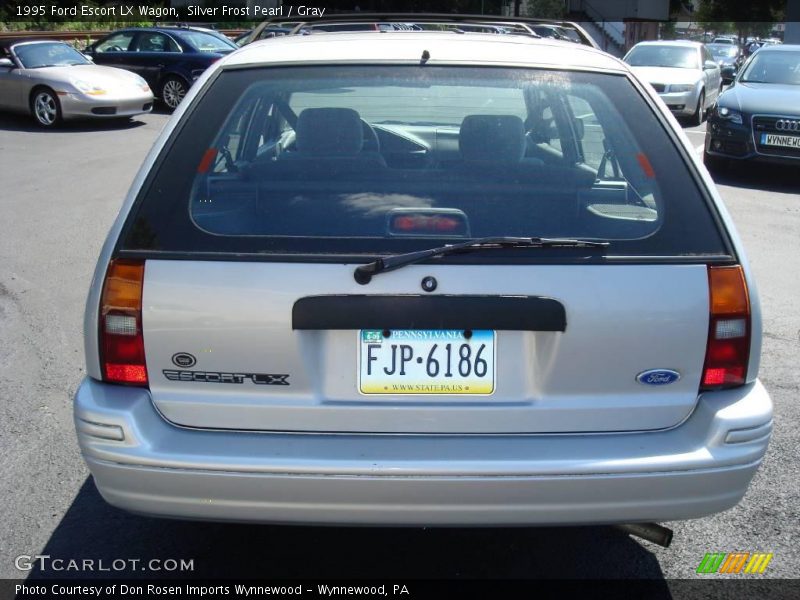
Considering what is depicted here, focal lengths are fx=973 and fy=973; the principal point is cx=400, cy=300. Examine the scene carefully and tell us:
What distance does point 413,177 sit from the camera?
2.96m

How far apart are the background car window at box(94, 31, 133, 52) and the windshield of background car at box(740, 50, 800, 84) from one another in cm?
1109

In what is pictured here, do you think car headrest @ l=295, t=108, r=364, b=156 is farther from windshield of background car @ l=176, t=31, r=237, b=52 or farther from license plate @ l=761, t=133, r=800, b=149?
windshield of background car @ l=176, t=31, r=237, b=52

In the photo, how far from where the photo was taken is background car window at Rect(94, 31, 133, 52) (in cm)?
1816

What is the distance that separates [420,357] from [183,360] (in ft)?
2.19

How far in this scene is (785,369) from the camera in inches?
207

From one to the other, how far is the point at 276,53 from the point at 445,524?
1.57 m

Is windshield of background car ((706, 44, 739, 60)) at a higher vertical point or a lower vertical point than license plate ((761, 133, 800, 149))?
lower

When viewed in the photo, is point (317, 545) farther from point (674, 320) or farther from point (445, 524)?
point (674, 320)

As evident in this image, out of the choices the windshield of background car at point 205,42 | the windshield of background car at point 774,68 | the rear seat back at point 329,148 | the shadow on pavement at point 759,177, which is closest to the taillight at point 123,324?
the rear seat back at point 329,148

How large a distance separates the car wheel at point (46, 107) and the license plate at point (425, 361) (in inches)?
534

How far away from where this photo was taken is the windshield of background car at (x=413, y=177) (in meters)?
2.78

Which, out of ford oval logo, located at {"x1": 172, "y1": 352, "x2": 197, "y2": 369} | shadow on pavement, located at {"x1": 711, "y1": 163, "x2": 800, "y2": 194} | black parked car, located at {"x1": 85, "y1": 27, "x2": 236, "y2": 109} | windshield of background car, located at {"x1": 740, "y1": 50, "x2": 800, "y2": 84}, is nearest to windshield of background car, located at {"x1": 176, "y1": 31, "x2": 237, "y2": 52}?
black parked car, located at {"x1": 85, "y1": 27, "x2": 236, "y2": 109}

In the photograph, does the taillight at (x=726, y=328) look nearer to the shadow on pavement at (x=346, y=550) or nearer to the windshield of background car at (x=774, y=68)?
the shadow on pavement at (x=346, y=550)

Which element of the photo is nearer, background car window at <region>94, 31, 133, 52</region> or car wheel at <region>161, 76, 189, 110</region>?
car wheel at <region>161, 76, 189, 110</region>
